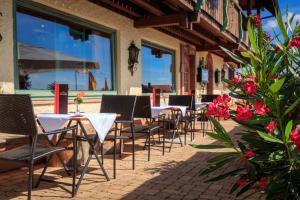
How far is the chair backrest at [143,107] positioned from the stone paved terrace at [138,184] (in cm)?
75

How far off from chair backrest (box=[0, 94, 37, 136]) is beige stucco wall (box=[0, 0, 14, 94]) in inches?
59.8

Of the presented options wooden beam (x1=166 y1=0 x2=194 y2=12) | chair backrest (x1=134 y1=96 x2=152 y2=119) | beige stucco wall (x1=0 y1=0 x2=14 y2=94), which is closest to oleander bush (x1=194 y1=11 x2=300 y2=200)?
chair backrest (x1=134 y1=96 x2=152 y2=119)

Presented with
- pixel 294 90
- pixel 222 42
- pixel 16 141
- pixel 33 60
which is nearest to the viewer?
pixel 294 90

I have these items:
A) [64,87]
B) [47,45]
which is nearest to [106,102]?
[64,87]

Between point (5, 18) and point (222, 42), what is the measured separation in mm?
8379

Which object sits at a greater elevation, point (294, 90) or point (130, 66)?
point (130, 66)

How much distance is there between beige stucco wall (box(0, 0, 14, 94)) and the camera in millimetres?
4305

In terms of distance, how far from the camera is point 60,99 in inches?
148

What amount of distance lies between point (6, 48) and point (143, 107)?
210cm

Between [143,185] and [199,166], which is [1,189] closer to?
[143,185]

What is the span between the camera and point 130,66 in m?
7.32

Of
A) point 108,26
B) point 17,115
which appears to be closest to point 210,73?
point 108,26

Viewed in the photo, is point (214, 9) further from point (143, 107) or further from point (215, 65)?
point (215, 65)

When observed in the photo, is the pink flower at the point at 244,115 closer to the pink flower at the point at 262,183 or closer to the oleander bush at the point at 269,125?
the oleander bush at the point at 269,125
